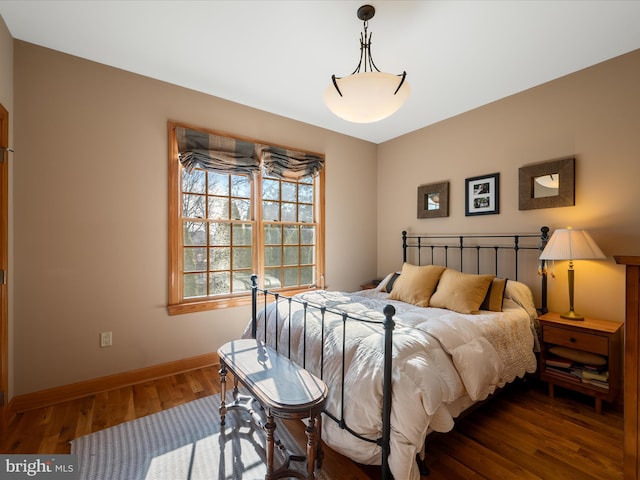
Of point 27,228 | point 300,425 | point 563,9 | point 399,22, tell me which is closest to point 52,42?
point 27,228

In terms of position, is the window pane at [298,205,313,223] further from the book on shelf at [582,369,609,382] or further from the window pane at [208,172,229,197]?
the book on shelf at [582,369,609,382]

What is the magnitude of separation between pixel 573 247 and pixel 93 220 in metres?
3.76

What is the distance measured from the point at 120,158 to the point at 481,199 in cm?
350

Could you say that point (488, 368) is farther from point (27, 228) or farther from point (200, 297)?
point (27, 228)

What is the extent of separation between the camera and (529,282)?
289 centimetres

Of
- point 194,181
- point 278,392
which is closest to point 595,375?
point 278,392

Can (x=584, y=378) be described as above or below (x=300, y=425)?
above

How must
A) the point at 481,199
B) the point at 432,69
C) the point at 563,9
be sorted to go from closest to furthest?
1. the point at 563,9
2. the point at 432,69
3. the point at 481,199

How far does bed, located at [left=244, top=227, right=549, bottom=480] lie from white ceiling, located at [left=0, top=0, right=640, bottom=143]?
1478 millimetres

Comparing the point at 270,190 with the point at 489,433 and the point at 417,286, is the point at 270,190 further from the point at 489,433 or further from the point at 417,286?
the point at 489,433

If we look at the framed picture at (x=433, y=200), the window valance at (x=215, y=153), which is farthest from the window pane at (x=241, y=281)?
the framed picture at (x=433, y=200)

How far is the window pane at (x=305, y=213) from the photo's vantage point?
3725 mm

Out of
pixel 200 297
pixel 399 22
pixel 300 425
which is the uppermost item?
pixel 399 22

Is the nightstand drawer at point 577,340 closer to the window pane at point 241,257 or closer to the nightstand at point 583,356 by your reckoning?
the nightstand at point 583,356
